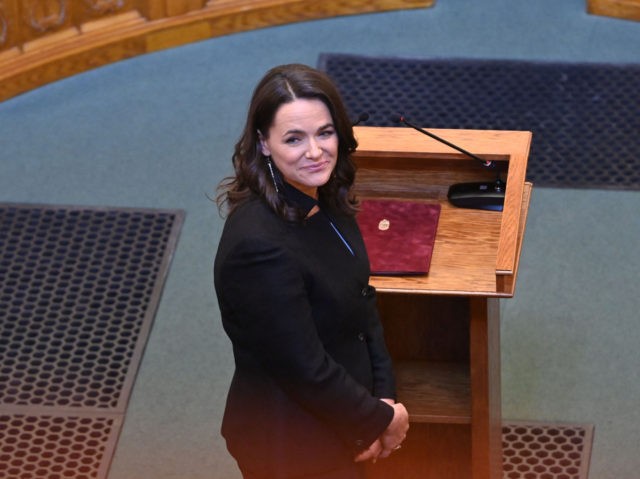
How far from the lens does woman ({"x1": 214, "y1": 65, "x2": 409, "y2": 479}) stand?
92.0 inches

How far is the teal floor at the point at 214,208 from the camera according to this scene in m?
3.94

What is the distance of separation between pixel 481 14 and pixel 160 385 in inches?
116

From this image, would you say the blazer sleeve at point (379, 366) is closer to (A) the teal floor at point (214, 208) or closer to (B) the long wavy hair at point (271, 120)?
(B) the long wavy hair at point (271, 120)

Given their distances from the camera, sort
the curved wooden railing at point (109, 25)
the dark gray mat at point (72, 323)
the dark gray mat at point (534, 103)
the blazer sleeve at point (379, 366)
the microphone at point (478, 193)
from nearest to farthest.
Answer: the blazer sleeve at point (379, 366)
the microphone at point (478, 193)
the dark gray mat at point (72, 323)
the dark gray mat at point (534, 103)
the curved wooden railing at point (109, 25)

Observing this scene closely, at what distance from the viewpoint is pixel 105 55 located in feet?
19.0

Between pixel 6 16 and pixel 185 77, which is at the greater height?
pixel 6 16

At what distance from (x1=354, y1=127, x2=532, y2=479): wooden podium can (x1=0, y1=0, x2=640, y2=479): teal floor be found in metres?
0.71

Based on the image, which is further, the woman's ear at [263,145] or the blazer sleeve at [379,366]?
the blazer sleeve at [379,366]

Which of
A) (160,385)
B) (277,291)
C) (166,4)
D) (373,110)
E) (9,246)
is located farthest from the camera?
(166,4)

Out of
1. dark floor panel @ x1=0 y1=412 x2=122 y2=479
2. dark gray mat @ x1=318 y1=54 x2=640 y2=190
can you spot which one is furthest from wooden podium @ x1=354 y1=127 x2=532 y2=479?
dark gray mat @ x1=318 y1=54 x2=640 y2=190

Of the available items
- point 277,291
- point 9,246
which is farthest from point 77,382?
point 277,291

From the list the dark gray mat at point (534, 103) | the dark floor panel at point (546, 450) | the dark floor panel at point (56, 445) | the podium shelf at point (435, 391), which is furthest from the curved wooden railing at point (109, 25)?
the podium shelf at point (435, 391)

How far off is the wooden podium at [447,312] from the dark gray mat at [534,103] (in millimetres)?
1831

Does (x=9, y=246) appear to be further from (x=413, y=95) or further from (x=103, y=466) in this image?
(x=413, y=95)
